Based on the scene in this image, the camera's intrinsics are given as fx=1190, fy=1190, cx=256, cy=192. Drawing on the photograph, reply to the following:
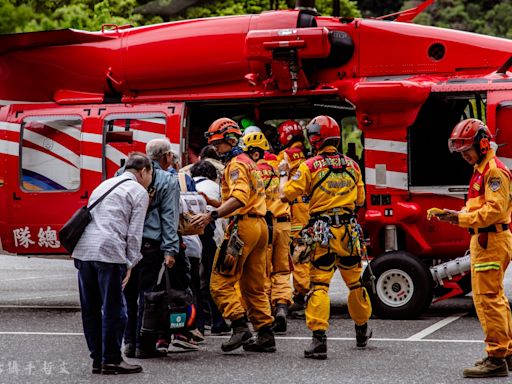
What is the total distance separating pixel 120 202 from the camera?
28.8 ft

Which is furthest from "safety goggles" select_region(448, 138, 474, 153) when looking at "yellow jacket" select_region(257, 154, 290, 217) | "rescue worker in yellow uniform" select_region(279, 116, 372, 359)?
"yellow jacket" select_region(257, 154, 290, 217)

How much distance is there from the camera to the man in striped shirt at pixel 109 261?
8727 mm

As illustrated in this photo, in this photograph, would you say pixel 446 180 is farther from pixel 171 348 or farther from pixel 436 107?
pixel 171 348

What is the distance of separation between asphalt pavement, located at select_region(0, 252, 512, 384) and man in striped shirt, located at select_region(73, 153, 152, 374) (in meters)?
0.24

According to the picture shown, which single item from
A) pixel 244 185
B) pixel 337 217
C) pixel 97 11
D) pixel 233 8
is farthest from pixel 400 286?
pixel 233 8

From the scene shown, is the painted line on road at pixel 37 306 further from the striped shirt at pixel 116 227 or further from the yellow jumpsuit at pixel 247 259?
the striped shirt at pixel 116 227

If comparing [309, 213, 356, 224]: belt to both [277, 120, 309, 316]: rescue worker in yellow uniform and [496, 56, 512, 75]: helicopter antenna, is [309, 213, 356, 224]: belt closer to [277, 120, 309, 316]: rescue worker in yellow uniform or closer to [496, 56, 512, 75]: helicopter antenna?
[277, 120, 309, 316]: rescue worker in yellow uniform

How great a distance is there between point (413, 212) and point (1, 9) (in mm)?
24127

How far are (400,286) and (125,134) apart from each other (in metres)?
3.62

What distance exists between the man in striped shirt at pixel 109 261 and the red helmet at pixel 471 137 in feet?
7.77

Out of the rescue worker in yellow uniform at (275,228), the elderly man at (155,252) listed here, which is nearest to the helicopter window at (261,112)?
the rescue worker in yellow uniform at (275,228)

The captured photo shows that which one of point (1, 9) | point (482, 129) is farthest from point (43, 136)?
point (1, 9)

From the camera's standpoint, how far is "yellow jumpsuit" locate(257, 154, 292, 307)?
1208 centimetres

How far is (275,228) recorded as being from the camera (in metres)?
12.2
